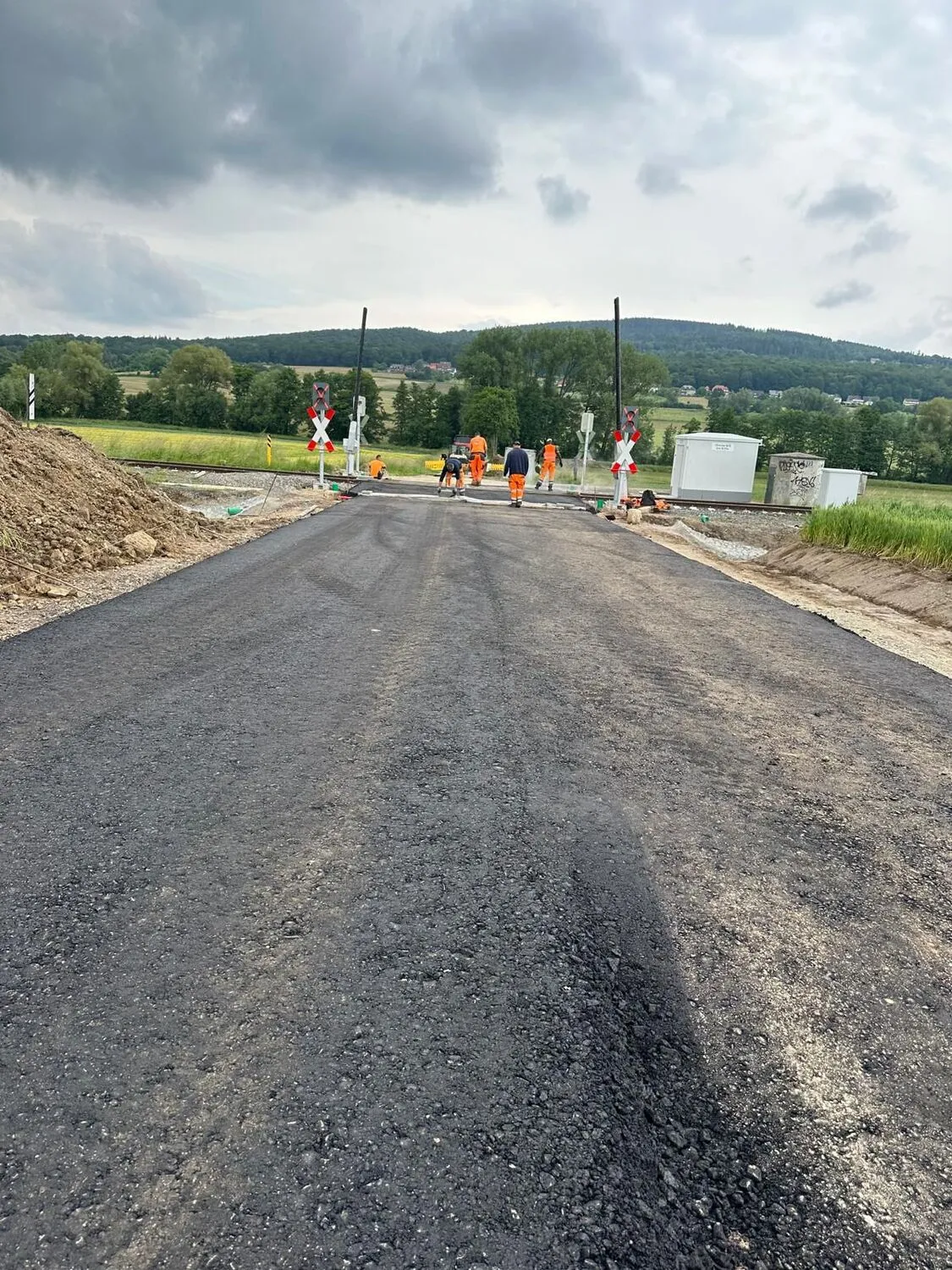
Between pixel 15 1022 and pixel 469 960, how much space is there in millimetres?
1293

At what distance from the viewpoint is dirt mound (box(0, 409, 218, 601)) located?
32.7 feet

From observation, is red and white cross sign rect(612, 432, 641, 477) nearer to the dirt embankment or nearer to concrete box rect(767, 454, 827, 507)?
the dirt embankment

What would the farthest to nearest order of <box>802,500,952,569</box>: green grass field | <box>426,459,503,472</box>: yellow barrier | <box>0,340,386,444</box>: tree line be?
1. <box>0,340,386,444</box>: tree line
2. <box>426,459,503,472</box>: yellow barrier
3. <box>802,500,952,569</box>: green grass field

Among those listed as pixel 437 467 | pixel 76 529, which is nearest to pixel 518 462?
pixel 76 529

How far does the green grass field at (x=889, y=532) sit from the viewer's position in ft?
41.3

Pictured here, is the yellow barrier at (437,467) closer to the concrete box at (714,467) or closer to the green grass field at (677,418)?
the concrete box at (714,467)

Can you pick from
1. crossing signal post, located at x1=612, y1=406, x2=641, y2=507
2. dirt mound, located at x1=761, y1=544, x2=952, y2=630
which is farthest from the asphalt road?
crossing signal post, located at x1=612, y1=406, x2=641, y2=507

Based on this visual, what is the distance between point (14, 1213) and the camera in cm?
180

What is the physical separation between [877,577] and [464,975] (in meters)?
12.0

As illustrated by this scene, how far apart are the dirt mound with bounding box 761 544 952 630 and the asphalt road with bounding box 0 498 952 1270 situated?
592cm

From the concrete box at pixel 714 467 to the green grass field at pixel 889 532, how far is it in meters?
20.2

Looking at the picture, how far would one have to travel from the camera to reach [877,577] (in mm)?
12852

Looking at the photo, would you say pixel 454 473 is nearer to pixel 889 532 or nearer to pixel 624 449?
pixel 624 449

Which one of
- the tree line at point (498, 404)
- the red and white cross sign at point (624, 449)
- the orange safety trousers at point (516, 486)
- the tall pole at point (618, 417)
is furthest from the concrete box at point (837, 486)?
the tree line at point (498, 404)
